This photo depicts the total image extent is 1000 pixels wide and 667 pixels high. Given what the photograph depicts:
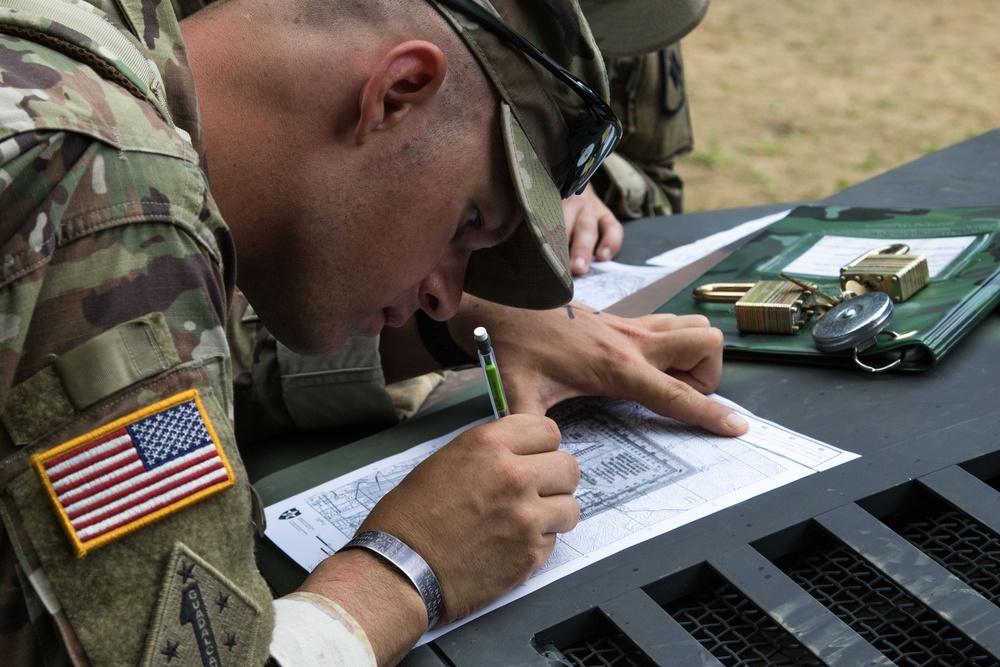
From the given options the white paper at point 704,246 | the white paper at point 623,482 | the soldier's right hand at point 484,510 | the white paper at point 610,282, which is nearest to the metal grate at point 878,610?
the white paper at point 623,482

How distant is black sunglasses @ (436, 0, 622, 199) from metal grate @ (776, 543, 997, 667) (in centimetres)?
56

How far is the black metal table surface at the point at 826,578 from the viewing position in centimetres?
108

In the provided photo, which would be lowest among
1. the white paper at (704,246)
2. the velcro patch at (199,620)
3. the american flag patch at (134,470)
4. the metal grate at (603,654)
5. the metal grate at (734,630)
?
the white paper at (704,246)

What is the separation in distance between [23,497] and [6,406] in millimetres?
78

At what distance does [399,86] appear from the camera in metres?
1.20

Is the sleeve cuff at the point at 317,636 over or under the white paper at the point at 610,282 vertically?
over

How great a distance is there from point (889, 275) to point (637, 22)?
586mm

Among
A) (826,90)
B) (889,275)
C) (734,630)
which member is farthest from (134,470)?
(826,90)

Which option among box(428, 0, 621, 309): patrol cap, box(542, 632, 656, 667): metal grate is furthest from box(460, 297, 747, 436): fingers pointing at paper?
box(542, 632, 656, 667): metal grate

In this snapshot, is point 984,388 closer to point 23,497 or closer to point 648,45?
point 648,45

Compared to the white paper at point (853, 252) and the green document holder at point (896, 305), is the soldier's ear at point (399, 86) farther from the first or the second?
the white paper at point (853, 252)

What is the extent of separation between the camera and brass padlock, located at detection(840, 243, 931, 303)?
1675mm

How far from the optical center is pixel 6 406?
935 millimetres

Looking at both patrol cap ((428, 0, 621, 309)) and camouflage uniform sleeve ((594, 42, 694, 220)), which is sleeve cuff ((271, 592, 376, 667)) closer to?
patrol cap ((428, 0, 621, 309))
